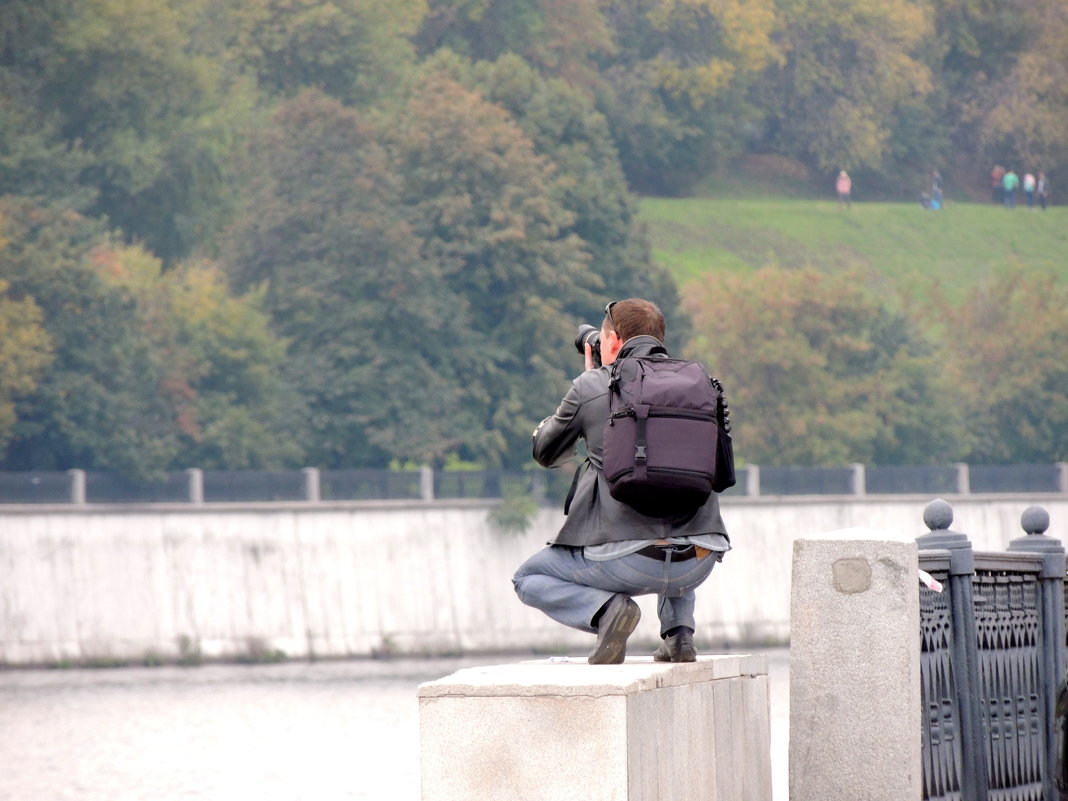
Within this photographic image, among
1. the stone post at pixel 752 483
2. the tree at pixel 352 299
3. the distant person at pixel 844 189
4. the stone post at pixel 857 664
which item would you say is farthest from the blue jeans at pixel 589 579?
the distant person at pixel 844 189

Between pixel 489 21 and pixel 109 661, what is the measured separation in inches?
1733

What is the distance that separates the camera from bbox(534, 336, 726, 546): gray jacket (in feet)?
31.8

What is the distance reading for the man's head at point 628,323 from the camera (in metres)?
9.93

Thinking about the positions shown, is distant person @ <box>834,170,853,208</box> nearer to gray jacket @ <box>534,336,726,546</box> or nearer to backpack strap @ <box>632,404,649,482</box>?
gray jacket @ <box>534,336,726,546</box>

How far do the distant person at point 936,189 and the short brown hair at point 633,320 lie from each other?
9997cm

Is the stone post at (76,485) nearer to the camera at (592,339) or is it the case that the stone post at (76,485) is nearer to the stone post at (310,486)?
the stone post at (310,486)

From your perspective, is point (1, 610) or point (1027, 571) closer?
point (1027, 571)

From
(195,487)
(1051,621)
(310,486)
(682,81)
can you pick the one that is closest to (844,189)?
(682,81)

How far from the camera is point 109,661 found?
6203cm

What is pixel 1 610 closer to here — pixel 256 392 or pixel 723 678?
pixel 256 392

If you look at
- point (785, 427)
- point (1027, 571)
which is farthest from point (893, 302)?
point (1027, 571)

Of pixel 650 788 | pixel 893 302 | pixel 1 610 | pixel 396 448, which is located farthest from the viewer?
pixel 893 302

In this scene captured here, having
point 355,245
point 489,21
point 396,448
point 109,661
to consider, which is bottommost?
point 109,661

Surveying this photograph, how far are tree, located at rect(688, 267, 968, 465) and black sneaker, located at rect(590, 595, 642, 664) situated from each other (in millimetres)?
65084
